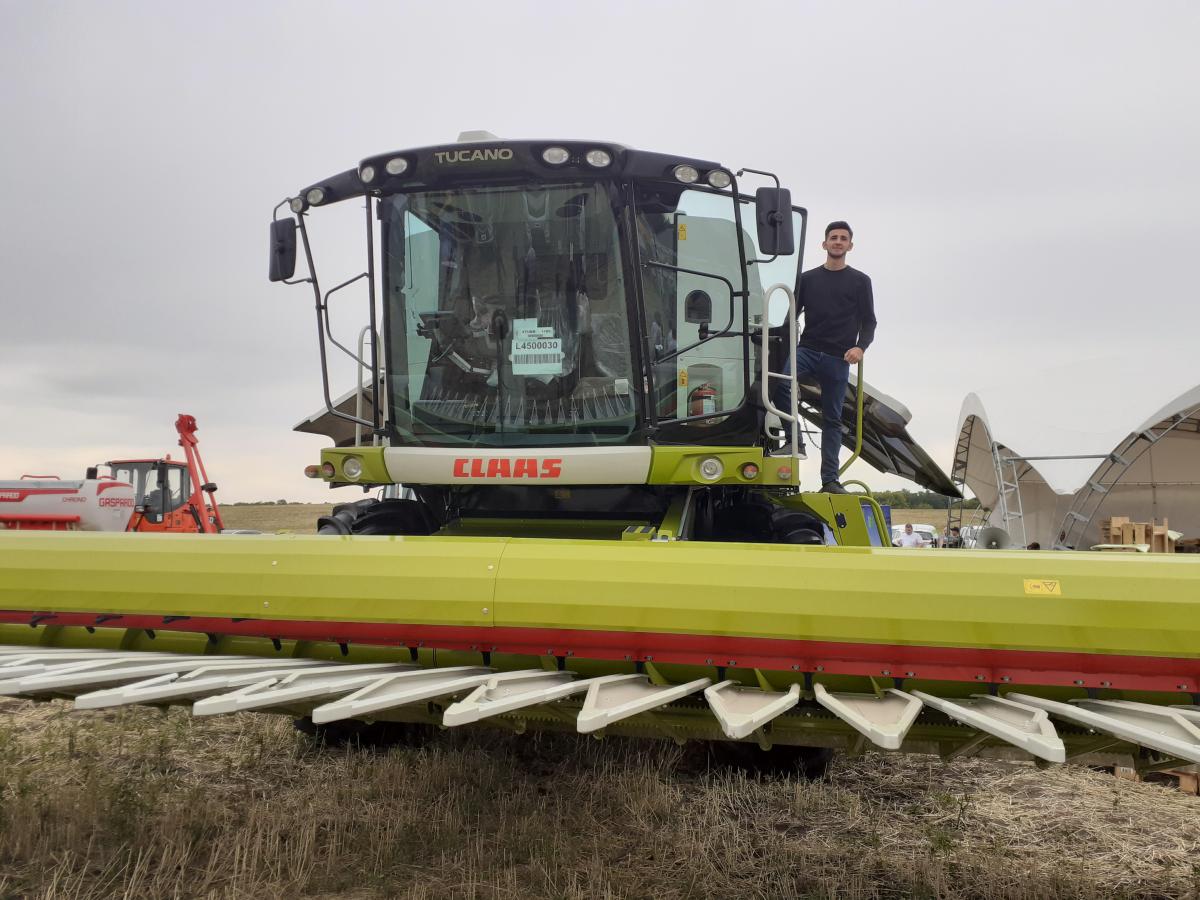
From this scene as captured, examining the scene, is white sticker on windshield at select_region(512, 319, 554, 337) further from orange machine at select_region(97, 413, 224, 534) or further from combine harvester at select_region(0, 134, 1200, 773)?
orange machine at select_region(97, 413, 224, 534)

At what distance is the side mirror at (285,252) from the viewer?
16.7 ft

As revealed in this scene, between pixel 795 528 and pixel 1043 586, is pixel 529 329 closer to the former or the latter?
pixel 795 528

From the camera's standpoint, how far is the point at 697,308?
492 cm

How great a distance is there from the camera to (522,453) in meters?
4.69

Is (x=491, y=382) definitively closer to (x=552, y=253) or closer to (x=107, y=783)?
(x=552, y=253)

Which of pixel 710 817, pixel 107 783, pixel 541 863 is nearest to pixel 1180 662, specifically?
pixel 710 817

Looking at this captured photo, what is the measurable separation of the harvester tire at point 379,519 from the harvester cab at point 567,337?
0.06ft

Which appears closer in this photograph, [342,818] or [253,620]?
[253,620]

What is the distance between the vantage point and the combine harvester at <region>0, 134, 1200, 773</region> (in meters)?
3.03

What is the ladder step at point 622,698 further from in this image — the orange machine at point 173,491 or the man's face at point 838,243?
the orange machine at point 173,491

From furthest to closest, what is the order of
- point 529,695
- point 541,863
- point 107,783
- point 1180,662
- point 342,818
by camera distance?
point 107,783
point 342,818
point 541,863
point 1180,662
point 529,695

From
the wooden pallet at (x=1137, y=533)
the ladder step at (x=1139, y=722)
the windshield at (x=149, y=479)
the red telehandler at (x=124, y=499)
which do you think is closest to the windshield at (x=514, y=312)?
the ladder step at (x=1139, y=722)

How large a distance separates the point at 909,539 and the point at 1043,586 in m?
14.2

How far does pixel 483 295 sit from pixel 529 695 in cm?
271
